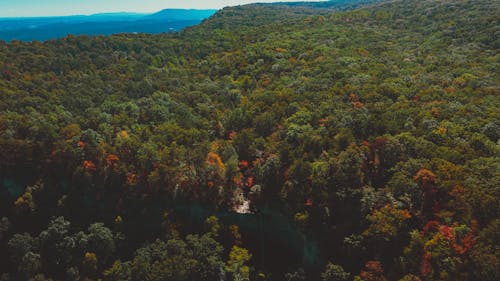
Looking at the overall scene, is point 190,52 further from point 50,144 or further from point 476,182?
point 476,182

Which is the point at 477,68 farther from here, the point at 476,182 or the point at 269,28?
the point at 269,28

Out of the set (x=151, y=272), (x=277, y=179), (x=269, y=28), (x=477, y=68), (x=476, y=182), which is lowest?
(x=151, y=272)

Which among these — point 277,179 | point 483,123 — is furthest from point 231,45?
point 483,123

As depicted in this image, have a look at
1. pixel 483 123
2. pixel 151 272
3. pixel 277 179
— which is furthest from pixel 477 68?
pixel 151 272

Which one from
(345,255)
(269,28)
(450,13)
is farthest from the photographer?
(269,28)

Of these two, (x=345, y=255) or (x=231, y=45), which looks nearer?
(x=345, y=255)

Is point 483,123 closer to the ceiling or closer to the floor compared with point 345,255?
closer to the ceiling

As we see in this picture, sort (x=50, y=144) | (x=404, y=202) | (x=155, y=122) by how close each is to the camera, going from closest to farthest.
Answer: (x=404, y=202) < (x=50, y=144) < (x=155, y=122)
